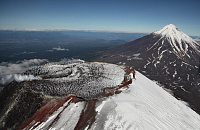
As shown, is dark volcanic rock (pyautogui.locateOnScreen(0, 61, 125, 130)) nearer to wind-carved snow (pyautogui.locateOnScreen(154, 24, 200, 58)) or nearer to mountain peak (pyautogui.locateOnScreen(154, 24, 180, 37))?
wind-carved snow (pyautogui.locateOnScreen(154, 24, 200, 58))

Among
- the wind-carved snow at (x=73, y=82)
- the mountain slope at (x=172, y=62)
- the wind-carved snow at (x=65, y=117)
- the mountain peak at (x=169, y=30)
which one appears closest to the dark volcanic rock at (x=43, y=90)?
the wind-carved snow at (x=73, y=82)

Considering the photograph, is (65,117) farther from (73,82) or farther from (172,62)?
(172,62)

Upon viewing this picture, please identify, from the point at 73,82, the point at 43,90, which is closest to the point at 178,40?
the point at 73,82

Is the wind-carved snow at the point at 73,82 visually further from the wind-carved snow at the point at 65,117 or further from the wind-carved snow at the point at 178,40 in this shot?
the wind-carved snow at the point at 178,40

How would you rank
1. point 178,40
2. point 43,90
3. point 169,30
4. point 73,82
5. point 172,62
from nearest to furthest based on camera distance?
point 43,90
point 73,82
point 172,62
point 178,40
point 169,30

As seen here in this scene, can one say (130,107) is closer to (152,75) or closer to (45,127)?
(45,127)

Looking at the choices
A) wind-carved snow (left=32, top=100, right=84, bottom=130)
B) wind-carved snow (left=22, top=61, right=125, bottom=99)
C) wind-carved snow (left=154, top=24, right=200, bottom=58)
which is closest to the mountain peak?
wind-carved snow (left=154, top=24, right=200, bottom=58)

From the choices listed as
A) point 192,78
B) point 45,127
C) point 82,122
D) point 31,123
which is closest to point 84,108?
→ point 82,122
